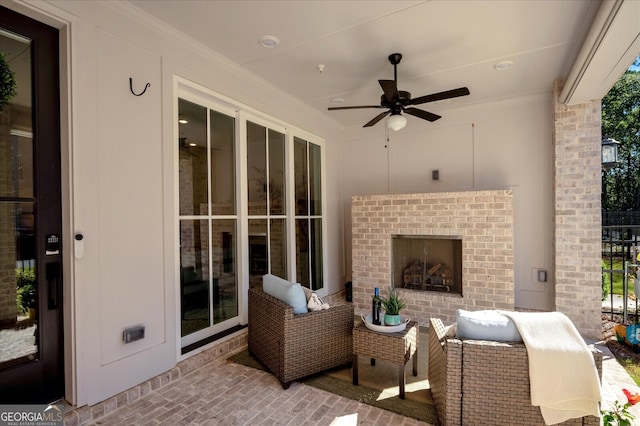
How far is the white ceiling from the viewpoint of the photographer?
2508mm

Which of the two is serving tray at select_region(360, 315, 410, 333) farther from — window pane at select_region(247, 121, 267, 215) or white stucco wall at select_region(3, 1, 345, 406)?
window pane at select_region(247, 121, 267, 215)

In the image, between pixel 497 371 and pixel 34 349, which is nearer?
pixel 497 371

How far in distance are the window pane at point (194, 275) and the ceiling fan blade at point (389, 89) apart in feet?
7.09

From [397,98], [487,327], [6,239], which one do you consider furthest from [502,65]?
[6,239]

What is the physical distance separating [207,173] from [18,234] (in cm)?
156

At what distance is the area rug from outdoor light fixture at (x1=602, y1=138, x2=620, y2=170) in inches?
128

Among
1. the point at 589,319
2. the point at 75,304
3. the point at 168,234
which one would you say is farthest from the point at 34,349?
the point at 589,319

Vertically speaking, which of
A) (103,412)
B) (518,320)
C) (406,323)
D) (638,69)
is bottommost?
(103,412)

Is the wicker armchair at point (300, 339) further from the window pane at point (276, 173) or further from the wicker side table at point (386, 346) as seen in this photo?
the window pane at point (276, 173)

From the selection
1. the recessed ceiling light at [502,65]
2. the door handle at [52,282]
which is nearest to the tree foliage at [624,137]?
the recessed ceiling light at [502,65]

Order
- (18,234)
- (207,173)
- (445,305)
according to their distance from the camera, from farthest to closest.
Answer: (445,305), (207,173), (18,234)

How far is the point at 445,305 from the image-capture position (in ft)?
14.0

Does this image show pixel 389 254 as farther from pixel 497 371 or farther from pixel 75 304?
pixel 75 304

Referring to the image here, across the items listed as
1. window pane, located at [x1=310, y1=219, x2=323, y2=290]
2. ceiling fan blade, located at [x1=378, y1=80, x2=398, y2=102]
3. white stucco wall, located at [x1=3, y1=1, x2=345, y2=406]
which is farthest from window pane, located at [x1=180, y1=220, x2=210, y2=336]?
ceiling fan blade, located at [x1=378, y1=80, x2=398, y2=102]
